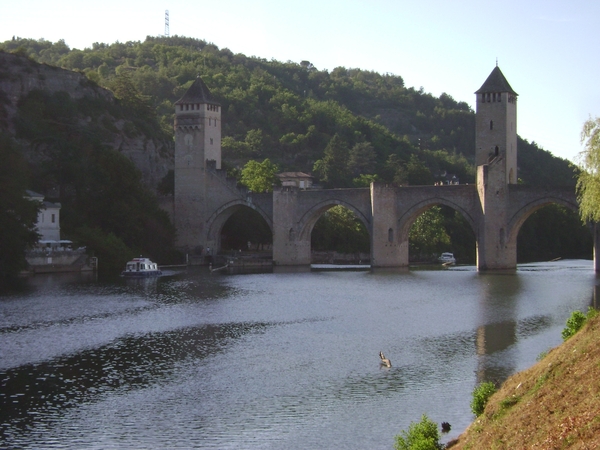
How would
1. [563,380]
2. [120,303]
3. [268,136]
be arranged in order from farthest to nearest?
1. [268,136]
2. [120,303]
3. [563,380]

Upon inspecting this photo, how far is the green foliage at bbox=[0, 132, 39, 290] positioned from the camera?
37188 mm

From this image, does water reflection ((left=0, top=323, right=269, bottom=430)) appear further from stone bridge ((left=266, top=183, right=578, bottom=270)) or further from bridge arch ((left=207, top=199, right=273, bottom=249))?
bridge arch ((left=207, top=199, right=273, bottom=249))

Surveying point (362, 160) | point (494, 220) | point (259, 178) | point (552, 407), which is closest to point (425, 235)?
point (259, 178)

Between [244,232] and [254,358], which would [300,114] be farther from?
[254,358]

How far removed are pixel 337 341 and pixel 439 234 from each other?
37765 millimetres

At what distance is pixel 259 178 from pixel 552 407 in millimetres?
56316

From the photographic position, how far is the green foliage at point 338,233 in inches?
2335

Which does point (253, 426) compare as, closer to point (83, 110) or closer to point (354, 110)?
point (83, 110)

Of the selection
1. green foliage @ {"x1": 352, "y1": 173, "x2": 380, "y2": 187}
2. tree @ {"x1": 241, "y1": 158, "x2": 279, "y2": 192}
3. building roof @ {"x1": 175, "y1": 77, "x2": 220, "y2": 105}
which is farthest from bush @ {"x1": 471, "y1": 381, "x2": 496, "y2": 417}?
green foliage @ {"x1": 352, "y1": 173, "x2": 380, "y2": 187}

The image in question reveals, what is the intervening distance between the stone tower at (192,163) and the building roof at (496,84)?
658 inches

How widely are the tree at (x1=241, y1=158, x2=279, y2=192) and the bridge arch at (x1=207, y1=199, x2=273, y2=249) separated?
8591 mm

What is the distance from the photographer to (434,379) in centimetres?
1878

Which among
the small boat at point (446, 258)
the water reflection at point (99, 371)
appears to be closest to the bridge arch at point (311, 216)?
the small boat at point (446, 258)

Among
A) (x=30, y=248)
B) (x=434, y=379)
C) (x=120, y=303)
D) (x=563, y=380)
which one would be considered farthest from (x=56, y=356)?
(x=30, y=248)
